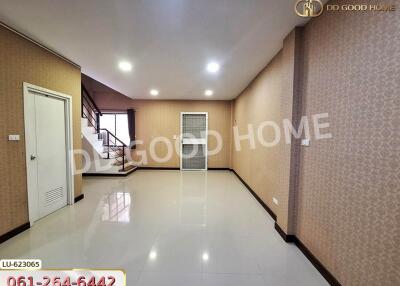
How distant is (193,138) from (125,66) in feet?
12.7

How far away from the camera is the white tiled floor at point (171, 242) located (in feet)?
6.09

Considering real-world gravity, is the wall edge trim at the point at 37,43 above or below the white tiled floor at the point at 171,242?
above

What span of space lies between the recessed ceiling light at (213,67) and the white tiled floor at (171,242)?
2619mm

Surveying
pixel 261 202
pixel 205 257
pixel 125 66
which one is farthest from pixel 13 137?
pixel 261 202

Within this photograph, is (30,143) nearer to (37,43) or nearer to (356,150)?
(37,43)

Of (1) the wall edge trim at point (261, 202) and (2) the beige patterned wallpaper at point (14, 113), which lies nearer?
(2) the beige patterned wallpaper at point (14, 113)

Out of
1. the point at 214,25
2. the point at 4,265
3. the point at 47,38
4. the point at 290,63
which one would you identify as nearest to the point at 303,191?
the point at 290,63

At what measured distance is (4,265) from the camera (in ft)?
6.26

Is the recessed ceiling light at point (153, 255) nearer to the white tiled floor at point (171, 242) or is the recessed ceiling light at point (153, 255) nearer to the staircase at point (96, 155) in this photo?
the white tiled floor at point (171, 242)

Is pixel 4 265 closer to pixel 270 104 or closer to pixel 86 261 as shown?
pixel 86 261

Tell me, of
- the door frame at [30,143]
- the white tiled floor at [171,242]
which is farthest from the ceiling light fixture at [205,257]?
the door frame at [30,143]

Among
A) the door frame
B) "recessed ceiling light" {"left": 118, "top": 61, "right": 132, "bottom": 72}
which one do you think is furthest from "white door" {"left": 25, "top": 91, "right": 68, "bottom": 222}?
"recessed ceiling light" {"left": 118, "top": 61, "right": 132, "bottom": 72}

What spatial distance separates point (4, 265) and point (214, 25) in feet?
11.1

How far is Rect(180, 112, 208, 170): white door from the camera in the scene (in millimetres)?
7012
